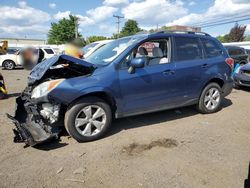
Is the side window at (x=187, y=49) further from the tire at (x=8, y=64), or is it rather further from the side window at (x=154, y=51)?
the tire at (x=8, y=64)

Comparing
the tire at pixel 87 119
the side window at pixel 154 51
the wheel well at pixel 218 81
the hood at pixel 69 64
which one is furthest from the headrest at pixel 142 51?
the wheel well at pixel 218 81

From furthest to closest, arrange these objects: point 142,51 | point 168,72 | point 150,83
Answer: point 142,51
point 168,72
point 150,83

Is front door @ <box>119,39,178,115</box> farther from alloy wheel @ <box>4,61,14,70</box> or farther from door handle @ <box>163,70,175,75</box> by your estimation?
alloy wheel @ <box>4,61,14,70</box>

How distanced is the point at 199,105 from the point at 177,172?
2757mm

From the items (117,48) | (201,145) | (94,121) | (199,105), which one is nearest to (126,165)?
(94,121)

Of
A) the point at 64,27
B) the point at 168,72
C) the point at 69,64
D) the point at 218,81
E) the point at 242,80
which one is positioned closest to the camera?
the point at 69,64

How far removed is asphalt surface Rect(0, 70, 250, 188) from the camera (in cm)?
321

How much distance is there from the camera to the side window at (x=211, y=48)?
5812mm

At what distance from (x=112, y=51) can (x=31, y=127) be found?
2.14 meters

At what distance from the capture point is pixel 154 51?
5359mm

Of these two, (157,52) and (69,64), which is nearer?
(69,64)

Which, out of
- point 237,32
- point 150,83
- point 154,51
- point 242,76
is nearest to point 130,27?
point 237,32

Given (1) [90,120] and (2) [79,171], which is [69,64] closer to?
(1) [90,120]

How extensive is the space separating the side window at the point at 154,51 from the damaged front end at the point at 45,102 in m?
1.22
